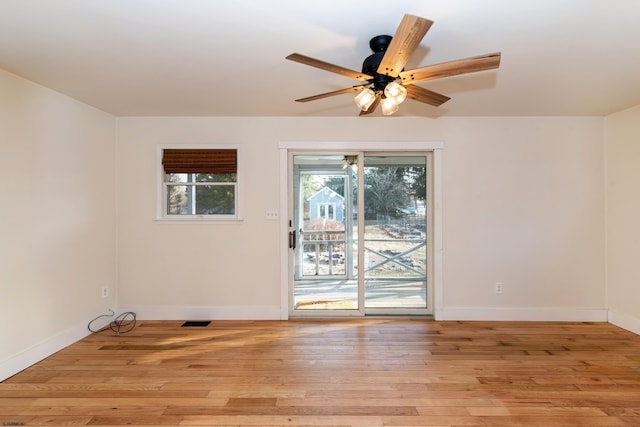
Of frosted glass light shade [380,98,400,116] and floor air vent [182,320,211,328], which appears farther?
floor air vent [182,320,211,328]

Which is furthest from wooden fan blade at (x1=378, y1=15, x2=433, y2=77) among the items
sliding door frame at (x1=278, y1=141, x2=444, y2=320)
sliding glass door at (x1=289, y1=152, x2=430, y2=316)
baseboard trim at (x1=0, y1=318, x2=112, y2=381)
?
baseboard trim at (x1=0, y1=318, x2=112, y2=381)

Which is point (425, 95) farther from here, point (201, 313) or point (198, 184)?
point (201, 313)

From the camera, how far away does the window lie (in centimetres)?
364

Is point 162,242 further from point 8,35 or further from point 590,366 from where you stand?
point 590,366

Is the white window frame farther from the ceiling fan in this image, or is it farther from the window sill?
the ceiling fan

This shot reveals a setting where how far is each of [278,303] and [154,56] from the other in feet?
8.94

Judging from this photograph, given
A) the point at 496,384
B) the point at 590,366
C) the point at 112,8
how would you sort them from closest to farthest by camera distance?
the point at 112,8 → the point at 496,384 → the point at 590,366

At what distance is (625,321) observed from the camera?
334cm

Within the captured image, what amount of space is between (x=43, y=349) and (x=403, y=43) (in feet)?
12.2

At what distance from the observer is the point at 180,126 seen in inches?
145

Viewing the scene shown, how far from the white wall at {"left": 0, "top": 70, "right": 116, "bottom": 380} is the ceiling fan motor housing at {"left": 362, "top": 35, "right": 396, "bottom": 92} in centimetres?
285

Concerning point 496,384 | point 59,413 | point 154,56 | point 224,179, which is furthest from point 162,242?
point 496,384

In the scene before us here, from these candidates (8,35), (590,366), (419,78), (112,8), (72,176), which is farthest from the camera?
(72,176)

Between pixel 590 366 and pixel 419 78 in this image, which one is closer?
pixel 419 78
